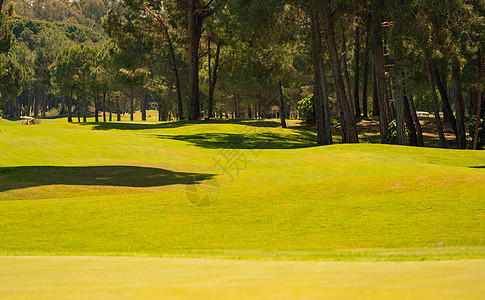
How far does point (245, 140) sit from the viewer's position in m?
41.4

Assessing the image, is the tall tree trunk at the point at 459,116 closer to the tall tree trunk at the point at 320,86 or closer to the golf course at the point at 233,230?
the tall tree trunk at the point at 320,86

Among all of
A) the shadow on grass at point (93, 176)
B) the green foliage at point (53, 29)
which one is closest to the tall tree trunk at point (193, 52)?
the shadow on grass at point (93, 176)

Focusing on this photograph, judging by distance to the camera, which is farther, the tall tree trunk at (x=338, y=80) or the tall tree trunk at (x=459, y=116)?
the tall tree trunk at (x=459, y=116)

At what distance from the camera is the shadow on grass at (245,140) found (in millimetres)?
36625

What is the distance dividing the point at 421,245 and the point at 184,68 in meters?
74.1

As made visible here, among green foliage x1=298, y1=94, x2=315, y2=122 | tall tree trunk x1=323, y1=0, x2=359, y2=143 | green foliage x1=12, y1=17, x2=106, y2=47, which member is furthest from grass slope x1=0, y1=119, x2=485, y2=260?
→ green foliage x1=12, y1=17, x2=106, y2=47

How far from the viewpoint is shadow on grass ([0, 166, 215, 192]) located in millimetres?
17062

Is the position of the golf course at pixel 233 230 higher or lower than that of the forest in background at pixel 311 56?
lower

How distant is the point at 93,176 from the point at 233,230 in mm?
9463

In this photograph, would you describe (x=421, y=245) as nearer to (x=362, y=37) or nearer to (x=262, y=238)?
(x=262, y=238)

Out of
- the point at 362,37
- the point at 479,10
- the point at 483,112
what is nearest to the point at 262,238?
the point at 479,10

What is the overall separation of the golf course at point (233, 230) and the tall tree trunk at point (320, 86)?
1273cm

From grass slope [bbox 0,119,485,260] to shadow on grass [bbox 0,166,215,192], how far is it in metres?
0.04

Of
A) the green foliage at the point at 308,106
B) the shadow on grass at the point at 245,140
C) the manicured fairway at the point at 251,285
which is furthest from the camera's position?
the green foliage at the point at 308,106
